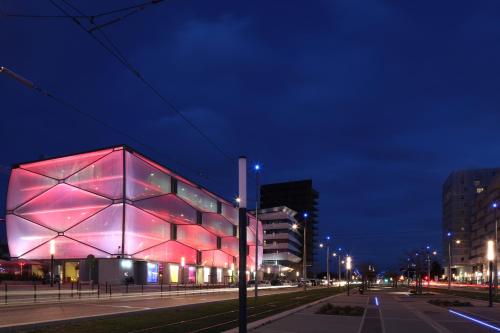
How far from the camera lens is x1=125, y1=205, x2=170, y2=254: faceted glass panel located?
8925cm

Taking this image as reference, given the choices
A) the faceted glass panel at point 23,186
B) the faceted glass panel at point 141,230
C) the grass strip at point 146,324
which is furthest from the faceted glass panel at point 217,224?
the grass strip at point 146,324

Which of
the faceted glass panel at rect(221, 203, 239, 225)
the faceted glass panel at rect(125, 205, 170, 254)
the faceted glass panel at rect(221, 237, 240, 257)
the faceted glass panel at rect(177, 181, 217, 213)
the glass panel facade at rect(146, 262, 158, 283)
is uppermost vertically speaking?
the faceted glass panel at rect(177, 181, 217, 213)

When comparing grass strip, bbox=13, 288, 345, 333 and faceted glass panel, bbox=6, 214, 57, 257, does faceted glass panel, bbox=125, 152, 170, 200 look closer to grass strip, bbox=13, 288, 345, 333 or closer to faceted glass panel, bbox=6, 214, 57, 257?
faceted glass panel, bbox=6, 214, 57, 257

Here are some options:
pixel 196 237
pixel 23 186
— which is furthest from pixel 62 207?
pixel 196 237

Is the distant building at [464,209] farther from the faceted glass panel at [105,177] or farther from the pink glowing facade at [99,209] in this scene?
the faceted glass panel at [105,177]

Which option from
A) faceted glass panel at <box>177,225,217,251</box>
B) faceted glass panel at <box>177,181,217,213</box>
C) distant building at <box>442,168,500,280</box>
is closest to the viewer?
faceted glass panel at <box>177,225,217,251</box>

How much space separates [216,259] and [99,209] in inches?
1622

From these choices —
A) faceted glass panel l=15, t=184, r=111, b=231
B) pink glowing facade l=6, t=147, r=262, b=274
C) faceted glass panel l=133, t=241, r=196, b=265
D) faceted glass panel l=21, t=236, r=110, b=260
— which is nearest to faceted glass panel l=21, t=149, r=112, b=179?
pink glowing facade l=6, t=147, r=262, b=274

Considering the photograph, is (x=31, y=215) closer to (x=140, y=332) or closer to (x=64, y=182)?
(x=64, y=182)

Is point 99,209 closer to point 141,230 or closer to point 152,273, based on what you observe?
point 141,230

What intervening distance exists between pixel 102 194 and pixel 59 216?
1041cm

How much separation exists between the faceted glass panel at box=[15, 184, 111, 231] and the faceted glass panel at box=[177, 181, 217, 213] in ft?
60.6

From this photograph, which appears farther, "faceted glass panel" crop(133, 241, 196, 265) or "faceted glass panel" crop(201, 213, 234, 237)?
"faceted glass panel" crop(201, 213, 234, 237)

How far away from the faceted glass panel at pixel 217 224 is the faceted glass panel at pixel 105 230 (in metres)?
29.7
